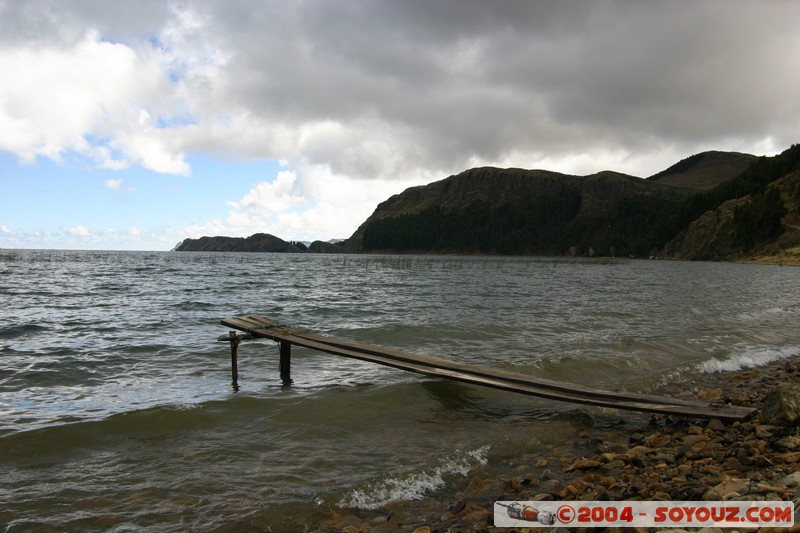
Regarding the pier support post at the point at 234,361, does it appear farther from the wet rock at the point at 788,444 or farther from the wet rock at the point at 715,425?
the wet rock at the point at 788,444

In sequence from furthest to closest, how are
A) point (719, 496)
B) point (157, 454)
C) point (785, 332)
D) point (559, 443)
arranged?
point (785, 332) < point (559, 443) < point (157, 454) < point (719, 496)

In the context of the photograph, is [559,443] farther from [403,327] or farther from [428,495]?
[403,327]

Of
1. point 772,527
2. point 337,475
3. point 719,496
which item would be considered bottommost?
point 337,475

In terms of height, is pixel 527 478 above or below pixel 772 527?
below

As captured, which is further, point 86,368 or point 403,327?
point 403,327

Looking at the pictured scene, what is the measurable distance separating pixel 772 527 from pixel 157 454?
775 centimetres

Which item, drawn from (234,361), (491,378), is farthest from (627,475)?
(234,361)

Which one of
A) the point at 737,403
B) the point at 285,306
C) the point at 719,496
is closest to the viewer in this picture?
the point at 719,496

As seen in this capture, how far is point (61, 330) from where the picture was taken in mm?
17781

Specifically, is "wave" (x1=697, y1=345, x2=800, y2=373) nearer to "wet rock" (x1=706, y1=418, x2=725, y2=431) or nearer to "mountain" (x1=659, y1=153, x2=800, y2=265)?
"wet rock" (x1=706, y1=418, x2=725, y2=431)

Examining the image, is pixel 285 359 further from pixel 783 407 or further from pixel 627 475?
pixel 783 407

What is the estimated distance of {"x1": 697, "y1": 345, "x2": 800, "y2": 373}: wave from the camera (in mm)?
13242

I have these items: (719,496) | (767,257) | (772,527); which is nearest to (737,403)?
(719,496)

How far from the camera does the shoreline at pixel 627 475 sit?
4.98m
